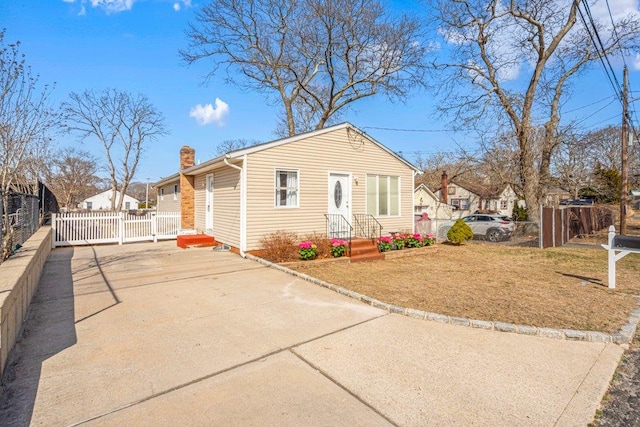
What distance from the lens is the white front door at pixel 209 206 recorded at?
11516 millimetres

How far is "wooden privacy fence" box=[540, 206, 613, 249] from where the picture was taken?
41.2 ft

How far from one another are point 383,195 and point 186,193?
797 centimetres

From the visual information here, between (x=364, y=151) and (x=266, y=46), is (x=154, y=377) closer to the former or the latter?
(x=364, y=151)

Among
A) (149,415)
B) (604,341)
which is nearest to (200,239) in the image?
(149,415)

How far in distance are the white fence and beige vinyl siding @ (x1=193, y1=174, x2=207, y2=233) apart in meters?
0.76

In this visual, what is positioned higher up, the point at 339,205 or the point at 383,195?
the point at 383,195

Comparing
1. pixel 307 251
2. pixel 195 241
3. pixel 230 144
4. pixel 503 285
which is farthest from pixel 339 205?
pixel 230 144

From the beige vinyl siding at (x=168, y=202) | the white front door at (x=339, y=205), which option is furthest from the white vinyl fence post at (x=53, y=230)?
the white front door at (x=339, y=205)

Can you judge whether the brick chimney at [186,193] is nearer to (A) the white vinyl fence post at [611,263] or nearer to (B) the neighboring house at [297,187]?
(B) the neighboring house at [297,187]

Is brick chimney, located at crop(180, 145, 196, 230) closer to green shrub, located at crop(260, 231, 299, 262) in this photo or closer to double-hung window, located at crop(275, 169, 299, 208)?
double-hung window, located at crop(275, 169, 299, 208)

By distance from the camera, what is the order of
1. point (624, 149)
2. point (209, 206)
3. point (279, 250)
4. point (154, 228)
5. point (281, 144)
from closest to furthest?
point (279, 250) < point (281, 144) < point (209, 206) < point (154, 228) < point (624, 149)

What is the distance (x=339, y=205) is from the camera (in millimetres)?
11094

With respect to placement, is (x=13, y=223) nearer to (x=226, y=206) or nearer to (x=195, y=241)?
(x=195, y=241)

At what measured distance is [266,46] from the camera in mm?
19609
